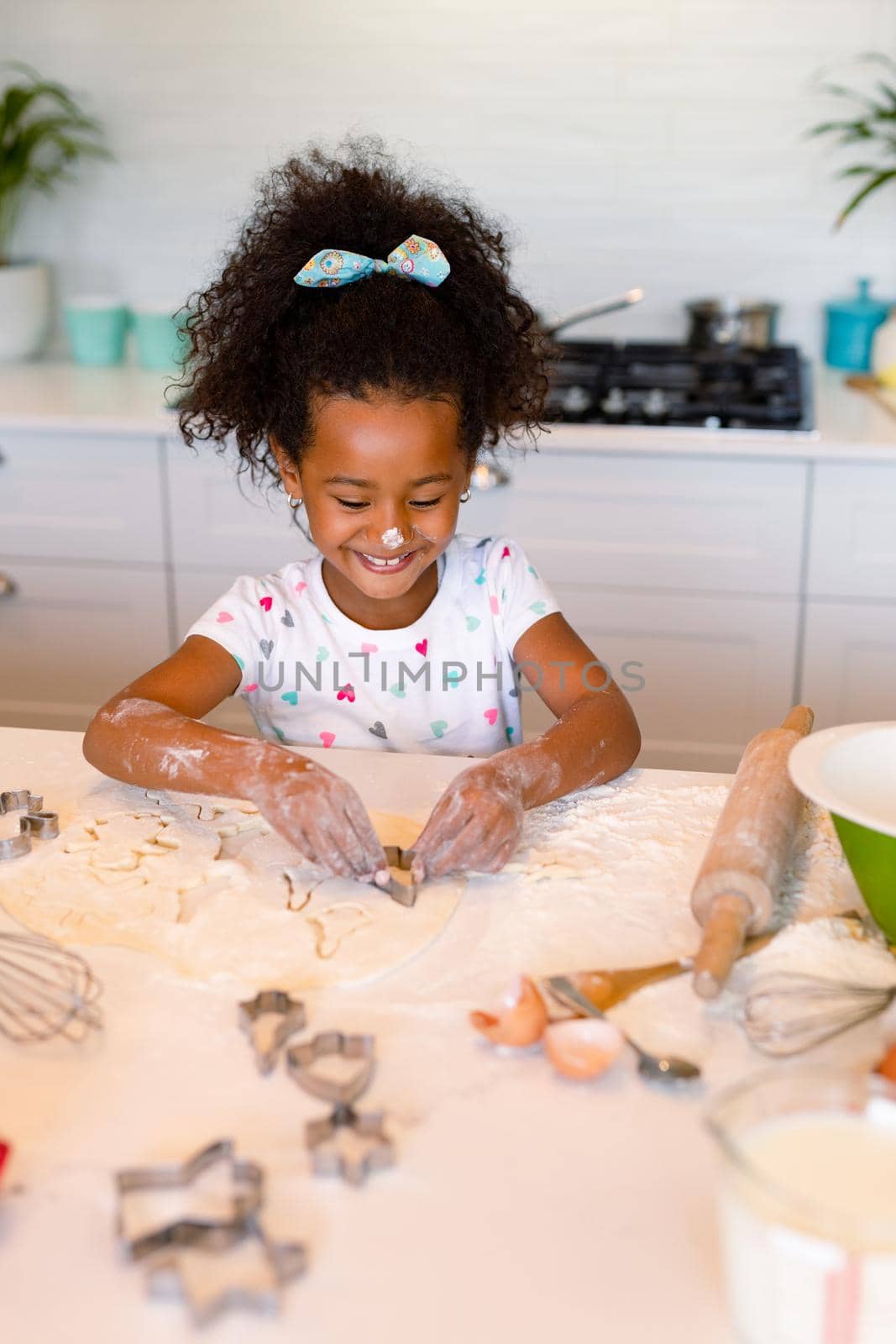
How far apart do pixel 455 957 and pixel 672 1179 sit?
0.74ft

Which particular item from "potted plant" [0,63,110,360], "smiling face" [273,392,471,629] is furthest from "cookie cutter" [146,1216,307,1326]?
"potted plant" [0,63,110,360]

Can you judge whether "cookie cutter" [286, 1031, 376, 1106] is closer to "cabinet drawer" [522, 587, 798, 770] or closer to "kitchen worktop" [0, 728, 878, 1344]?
"kitchen worktop" [0, 728, 878, 1344]

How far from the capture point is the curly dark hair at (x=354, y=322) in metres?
1.16

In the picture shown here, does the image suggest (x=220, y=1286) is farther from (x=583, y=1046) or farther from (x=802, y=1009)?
(x=802, y=1009)

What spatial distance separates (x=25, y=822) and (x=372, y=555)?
0.40 m

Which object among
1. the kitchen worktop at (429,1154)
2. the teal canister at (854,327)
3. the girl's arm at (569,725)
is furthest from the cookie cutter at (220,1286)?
the teal canister at (854,327)

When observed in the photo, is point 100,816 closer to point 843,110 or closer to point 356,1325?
point 356,1325

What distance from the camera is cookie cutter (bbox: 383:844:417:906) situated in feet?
2.95

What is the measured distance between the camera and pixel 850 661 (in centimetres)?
202

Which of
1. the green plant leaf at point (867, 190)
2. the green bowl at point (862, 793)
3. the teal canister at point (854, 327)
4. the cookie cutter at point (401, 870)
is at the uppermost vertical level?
the green plant leaf at point (867, 190)

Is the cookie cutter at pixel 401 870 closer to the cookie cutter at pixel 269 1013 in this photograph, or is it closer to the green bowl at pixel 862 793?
the cookie cutter at pixel 269 1013

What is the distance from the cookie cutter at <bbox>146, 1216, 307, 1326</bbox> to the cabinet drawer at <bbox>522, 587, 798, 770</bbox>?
1528 mm

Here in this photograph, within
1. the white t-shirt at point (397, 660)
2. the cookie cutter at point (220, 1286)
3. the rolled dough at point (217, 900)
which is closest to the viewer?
the cookie cutter at point (220, 1286)

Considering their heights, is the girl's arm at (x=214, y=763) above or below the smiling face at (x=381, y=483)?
below
